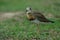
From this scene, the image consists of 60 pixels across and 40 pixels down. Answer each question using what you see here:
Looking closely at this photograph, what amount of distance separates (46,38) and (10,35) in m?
1.16

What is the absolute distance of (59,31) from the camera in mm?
10195

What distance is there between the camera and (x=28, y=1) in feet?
60.6

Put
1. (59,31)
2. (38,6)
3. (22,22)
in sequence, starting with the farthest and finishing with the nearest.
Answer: (38,6) → (22,22) → (59,31)

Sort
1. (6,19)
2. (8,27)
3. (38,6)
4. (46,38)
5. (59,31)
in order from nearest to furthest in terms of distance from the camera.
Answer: (46,38)
(59,31)
(8,27)
(6,19)
(38,6)

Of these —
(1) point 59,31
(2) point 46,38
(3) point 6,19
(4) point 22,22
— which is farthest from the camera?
(3) point 6,19

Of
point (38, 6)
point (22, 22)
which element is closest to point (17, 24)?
point (22, 22)

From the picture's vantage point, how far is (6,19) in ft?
42.0

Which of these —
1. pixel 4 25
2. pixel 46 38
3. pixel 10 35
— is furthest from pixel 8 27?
pixel 46 38

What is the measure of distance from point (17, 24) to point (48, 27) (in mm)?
1285

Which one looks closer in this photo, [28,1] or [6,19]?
[6,19]

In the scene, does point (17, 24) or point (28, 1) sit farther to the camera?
point (28, 1)

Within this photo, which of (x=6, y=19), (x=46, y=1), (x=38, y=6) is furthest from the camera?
(x=46, y=1)

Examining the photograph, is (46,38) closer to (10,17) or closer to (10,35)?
(10,35)

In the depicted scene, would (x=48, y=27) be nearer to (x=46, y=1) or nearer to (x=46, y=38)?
(x=46, y=38)
